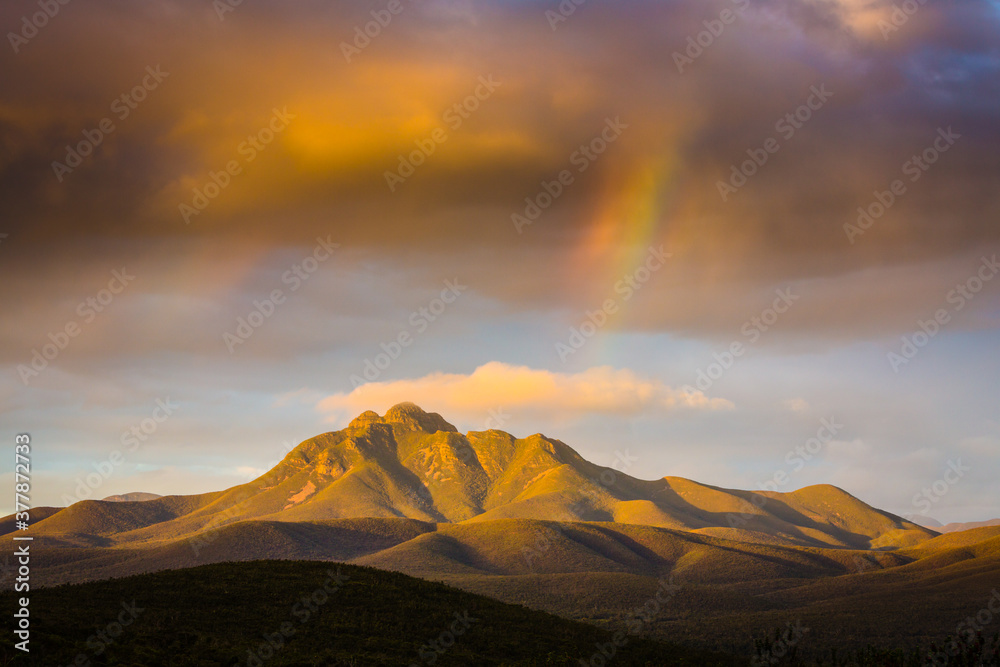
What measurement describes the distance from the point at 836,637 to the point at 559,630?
246 ft

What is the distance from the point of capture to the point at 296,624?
83625mm

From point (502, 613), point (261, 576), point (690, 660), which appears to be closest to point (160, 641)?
point (261, 576)

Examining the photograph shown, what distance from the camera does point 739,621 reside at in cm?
16212

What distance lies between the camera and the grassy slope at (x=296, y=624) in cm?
6644

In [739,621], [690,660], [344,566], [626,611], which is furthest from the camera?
[626,611]

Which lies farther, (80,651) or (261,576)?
(261,576)

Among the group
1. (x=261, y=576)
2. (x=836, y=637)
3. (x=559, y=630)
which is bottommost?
(x=836, y=637)

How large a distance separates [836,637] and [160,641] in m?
120

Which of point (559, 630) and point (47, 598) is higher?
point (47, 598)

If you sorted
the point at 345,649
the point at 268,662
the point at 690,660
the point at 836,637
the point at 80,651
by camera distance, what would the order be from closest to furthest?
the point at 80,651, the point at 268,662, the point at 345,649, the point at 690,660, the point at 836,637

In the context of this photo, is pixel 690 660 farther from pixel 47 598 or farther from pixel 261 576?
pixel 47 598

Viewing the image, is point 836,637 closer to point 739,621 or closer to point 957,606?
point 739,621

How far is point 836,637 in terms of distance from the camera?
14738cm

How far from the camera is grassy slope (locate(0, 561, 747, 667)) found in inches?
2616
